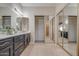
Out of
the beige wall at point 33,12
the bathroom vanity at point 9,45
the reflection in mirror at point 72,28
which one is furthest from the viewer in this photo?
the beige wall at point 33,12

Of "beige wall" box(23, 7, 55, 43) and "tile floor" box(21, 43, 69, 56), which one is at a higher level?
"beige wall" box(23, 7, 55, 43)

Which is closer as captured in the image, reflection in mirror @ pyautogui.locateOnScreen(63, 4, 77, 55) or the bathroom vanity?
the bathroom vanity

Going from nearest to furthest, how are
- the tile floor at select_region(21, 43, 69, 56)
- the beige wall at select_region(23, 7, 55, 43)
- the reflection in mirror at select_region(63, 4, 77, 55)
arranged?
the reflection in mirror at select_region(63, 4, 77, 55)
the tile floor at select_region(21, 43, 69, 56)
the beige wall at select_region(23, 7, 55, 43)

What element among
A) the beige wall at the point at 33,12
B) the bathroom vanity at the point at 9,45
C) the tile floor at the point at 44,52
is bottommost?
the tile floor at the point at 44,52

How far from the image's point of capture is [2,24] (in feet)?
18.0

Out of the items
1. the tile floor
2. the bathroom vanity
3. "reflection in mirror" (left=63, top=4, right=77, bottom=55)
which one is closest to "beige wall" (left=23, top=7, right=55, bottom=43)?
the tile floor

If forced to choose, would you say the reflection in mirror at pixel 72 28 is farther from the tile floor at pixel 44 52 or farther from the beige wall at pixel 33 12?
the beige wall at pixel 33 12

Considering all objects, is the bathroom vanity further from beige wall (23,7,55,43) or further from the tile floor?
beige wall (23,7,55,43)

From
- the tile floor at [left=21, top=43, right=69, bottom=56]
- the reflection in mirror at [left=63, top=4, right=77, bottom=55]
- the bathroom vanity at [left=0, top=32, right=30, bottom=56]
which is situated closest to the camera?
the bathroom vanity at [left=0, top=32, right=30, bottom=56]

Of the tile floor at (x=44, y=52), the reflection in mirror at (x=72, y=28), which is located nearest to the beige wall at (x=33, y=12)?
the tile floor at (x=44, y=52)

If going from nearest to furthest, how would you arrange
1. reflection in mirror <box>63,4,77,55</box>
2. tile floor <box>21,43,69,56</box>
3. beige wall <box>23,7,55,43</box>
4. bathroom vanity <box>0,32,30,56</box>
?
bathroom vanity <box>0,32,30,56</box>
reflection in mirror <box>63,4,77,55</box>
tile floor <box>21,43,69,56</box>
beige wall <box>23,7,55,43</box>

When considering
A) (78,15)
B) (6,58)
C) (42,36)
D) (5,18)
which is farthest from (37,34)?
(6,58)

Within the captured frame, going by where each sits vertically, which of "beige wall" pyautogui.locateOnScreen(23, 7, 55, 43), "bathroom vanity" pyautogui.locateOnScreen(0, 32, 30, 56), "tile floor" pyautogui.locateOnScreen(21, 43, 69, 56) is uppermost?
"beige wall" pyautogui.locateOnScreen(23, 7, 55, 43)

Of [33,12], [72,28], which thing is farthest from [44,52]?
[33,12]
